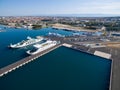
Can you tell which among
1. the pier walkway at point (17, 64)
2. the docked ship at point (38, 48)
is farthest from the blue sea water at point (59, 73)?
the docked ship at point (38, 48)

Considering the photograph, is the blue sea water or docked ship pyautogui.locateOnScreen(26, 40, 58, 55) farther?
docked ship pyautogui.locateOnScreen(26, 40, 58, 55)

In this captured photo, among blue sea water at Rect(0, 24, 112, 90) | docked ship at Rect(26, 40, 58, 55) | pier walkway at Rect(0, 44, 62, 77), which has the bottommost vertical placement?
blue sea water at Rect(0, 24, 112, 90)

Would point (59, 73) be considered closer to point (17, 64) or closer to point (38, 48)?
point (17, 64)

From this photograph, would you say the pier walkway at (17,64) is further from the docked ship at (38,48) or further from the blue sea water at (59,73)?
the docked ship at (38,48)

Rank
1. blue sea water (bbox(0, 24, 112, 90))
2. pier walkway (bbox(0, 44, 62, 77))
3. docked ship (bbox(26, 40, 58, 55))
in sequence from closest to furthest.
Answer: blue sea water (bbox(0, 24, 112, 90))
pier walkway (bbox(0, 44, 62, 77))
docked ship (bbox(26, 40, 58, 55))

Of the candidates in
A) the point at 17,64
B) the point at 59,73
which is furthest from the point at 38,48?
the point at 59,73

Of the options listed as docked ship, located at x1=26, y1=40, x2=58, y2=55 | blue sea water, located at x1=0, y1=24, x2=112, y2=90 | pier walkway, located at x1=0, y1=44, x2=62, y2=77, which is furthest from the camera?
docked ship, located at x1=26, y1=40, x2=58, y2=55

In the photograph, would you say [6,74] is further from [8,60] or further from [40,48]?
[40,48]

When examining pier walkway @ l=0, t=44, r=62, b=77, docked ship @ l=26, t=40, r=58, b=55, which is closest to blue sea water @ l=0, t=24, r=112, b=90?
pier walkway @ l=0, t=44, r=62, b=77

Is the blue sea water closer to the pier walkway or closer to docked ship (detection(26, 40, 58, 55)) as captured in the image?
the pier walkway
